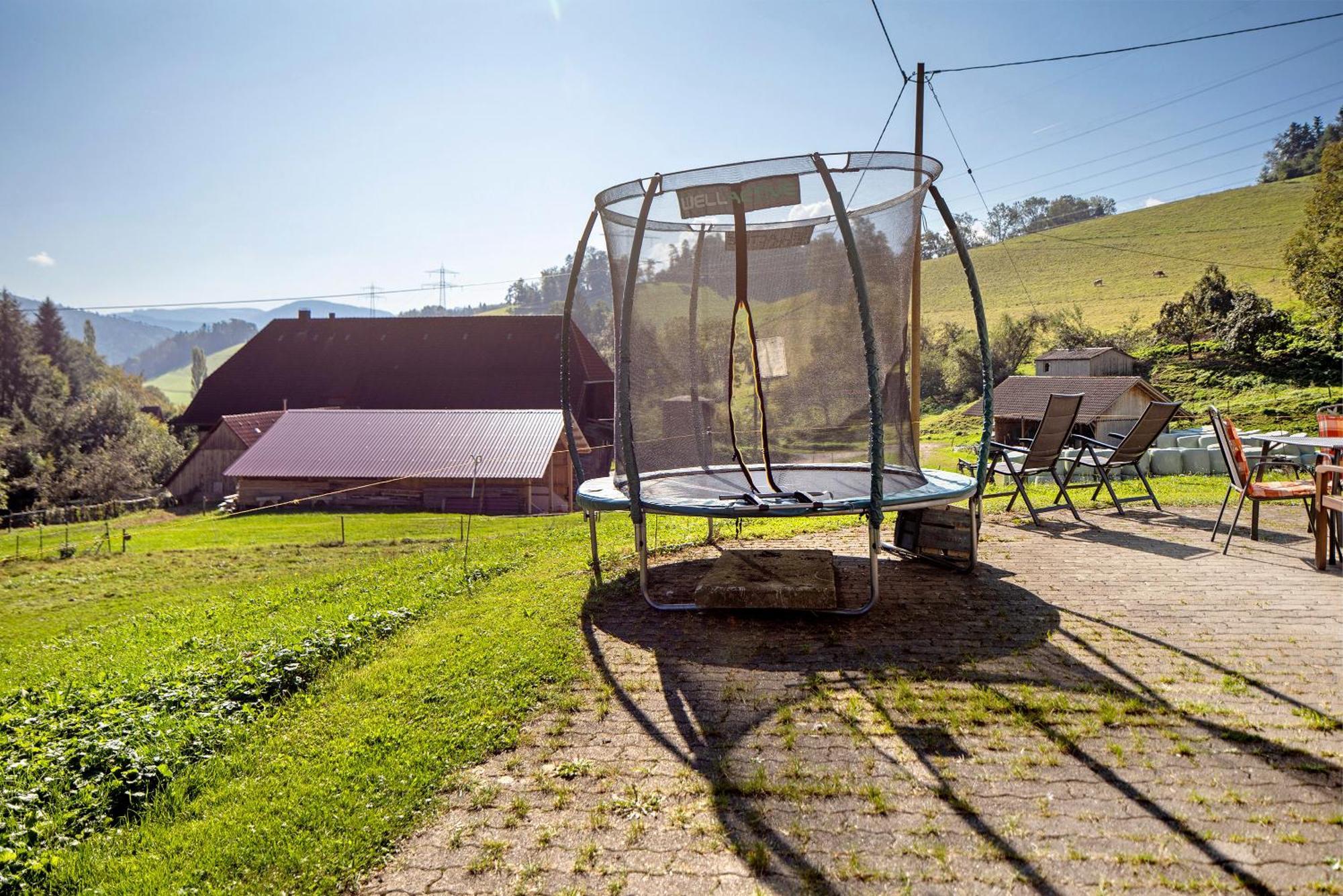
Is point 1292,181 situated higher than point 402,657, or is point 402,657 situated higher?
point 1292,181

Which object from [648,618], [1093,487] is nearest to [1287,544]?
[1093,487]

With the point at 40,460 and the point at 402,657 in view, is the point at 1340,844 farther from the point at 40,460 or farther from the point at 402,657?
the point at 40,460

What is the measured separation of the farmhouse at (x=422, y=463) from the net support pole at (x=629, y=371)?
1705cm

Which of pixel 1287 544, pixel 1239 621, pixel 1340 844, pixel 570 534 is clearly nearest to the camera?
pixel 1340 844

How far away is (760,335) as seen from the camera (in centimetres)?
586

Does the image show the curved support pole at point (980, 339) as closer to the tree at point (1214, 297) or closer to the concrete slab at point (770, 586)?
the concrete slab at point (770, 586)

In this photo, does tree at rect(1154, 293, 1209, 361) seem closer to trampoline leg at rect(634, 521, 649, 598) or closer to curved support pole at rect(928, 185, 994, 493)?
curved support pole at rect(928, 185, 994, 493)

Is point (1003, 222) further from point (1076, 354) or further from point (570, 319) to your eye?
point (570, 319)

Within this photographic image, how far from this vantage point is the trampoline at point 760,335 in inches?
208

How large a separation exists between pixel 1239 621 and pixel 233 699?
16.5 feet

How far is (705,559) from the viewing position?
21.9 ft

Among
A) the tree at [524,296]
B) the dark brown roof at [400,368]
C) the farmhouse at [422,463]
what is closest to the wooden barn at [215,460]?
the farmhouse at [422,463]

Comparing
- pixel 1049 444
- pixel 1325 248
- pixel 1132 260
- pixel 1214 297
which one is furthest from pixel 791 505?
pixel 1132 260

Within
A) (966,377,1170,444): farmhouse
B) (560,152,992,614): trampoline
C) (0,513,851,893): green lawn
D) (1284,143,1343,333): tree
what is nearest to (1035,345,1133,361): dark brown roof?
(966,377,1170,444): farmhouse
